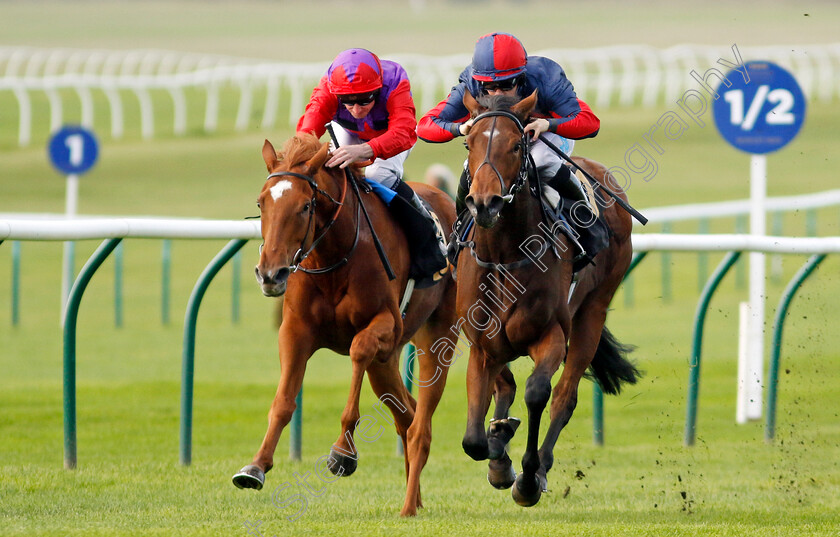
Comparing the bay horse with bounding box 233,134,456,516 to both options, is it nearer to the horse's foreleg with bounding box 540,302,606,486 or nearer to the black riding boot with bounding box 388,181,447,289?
the black riding boot with bounding box 388,181,447,289

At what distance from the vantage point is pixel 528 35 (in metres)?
54.7

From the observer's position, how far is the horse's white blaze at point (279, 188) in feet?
15.6

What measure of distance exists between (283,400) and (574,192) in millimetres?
1595

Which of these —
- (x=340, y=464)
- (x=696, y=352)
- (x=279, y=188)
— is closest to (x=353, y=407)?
(x=340, y=464)

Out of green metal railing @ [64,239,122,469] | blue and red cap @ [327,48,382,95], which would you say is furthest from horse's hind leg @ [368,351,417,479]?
green metal railing @ [64,239,122,469]

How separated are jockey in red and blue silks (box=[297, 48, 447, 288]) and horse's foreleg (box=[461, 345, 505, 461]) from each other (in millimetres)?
668

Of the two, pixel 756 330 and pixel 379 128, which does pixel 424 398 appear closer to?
pixel 379 128

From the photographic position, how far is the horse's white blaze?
4.77m

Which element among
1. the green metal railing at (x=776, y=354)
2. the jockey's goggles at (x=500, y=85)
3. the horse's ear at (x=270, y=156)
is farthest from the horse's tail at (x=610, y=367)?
the horse's ear at (x=270, y=156)

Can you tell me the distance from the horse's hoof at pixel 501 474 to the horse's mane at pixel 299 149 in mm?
1523

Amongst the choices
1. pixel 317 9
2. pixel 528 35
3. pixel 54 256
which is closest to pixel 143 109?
pixel 54 256

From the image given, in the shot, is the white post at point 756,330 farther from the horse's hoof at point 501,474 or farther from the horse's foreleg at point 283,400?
the horse's foreleg at point 283,400

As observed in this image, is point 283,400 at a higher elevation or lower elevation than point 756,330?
higher

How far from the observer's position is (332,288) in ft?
17.1
